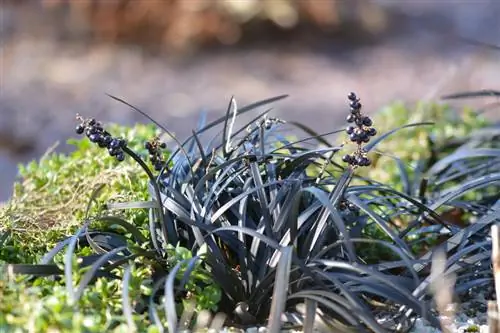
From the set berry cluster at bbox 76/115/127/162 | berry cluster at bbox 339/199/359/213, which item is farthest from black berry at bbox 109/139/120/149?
berry cluster at bbox 339/199/359/213

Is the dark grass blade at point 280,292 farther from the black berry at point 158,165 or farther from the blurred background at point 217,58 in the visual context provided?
the blurred background at point 217,58

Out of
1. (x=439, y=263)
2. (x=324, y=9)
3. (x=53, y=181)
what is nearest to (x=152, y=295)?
(x=439, y=263)

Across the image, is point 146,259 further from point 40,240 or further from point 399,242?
point 399,242

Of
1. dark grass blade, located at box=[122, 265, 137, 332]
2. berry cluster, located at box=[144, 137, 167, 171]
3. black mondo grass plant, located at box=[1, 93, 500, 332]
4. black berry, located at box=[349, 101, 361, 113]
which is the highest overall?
berry cluster, located at box=[144, 137, 167, 171]

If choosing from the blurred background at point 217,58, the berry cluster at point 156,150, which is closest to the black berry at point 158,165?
the berry cluster at point 156,150

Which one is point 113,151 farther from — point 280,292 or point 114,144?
point 280,292

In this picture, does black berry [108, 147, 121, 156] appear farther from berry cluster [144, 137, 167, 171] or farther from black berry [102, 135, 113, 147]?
berry cluster [144, 137, 167, 171]
